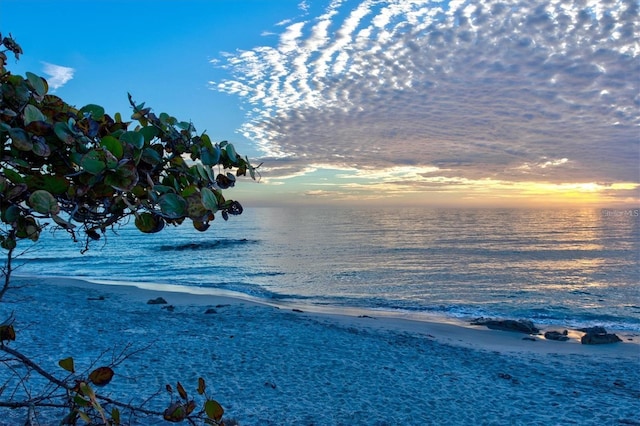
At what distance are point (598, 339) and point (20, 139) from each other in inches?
653

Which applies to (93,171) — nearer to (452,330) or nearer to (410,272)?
(452,330)

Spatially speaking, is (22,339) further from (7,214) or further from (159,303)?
(7,214)

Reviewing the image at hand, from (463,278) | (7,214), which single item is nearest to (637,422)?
(7,214)

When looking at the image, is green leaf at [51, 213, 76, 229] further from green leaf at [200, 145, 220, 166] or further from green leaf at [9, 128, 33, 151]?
green leaf at [200, 145, 220, 166]

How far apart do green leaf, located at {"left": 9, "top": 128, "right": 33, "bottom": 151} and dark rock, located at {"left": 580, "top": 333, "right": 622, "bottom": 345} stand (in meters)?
16.3

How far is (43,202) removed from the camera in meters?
1.43

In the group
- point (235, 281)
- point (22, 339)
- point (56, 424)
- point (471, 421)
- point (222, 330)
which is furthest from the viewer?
point (235, 281)

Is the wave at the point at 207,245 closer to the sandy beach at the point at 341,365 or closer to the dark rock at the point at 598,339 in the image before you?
the sandy beach at the point at 341,365

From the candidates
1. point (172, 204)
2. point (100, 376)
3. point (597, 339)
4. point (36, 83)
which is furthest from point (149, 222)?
point (597, 339)

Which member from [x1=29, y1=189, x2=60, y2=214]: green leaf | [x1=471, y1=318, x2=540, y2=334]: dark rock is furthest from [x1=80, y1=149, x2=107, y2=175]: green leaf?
[x1=471, y1=318, x2=540, y2=334]: dark rock

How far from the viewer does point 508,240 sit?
56.6m

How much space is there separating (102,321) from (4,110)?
13777 mm

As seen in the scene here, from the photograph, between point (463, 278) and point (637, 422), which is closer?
point (637, 422)

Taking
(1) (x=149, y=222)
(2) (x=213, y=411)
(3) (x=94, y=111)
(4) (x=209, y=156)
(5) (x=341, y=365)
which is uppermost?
(3) (x=94, y=111)
